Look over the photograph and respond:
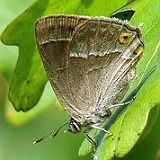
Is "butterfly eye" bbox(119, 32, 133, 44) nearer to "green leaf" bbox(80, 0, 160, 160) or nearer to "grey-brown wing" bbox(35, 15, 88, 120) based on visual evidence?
"green leaf" bbox(80, 0, 160, 160)

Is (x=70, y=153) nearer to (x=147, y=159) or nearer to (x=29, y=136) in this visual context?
(x=29, y=136)

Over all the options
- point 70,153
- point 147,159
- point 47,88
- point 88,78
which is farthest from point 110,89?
point 70,153

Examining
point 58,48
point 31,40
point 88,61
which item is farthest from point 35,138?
point 58,48

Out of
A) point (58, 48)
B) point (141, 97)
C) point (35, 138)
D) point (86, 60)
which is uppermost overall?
point (58, 48)

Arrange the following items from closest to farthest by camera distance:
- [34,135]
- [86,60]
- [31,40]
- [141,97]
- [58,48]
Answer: [141,97], [58,48], [86,60], [31,40], [34,135]

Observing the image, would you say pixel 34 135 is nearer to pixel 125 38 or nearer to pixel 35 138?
pixel 35 138

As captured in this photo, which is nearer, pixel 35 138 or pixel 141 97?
pixel 141 97

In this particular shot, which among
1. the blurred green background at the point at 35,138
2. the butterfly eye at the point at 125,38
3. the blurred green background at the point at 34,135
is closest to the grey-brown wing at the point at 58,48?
the butterfly eye at the point at 125,38

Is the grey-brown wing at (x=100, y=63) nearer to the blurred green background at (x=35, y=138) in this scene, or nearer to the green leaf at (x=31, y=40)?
the green leaf at (x=31, y=40)
